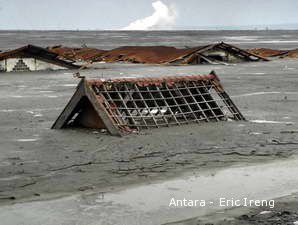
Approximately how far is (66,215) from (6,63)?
2466cm

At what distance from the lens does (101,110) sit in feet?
41.2

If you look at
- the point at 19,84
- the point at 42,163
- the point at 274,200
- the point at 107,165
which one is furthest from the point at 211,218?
the point at 19,84

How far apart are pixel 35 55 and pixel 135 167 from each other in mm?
23107

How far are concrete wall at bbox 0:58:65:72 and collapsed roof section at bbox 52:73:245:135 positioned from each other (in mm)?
17828

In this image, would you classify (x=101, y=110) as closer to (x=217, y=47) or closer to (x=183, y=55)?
(x=183, y=55)

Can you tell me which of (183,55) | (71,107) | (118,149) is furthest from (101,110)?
(183,55)

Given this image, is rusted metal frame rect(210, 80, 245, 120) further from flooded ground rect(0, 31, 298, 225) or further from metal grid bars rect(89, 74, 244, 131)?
flooded ground rect(0, 31, 298, 225)

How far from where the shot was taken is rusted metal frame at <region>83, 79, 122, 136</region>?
1233 cm

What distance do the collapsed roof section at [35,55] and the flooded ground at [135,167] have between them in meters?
14.5

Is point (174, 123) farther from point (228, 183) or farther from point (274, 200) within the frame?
point (274, 200)

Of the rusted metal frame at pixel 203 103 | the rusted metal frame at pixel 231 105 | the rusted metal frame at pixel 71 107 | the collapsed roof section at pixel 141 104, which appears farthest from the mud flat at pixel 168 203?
the rusted metal frame at pixel 231 105

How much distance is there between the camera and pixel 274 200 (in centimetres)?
761

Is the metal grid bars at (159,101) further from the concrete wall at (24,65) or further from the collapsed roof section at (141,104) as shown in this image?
the concrete wall at (24,65)

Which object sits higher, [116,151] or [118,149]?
[118,149]
